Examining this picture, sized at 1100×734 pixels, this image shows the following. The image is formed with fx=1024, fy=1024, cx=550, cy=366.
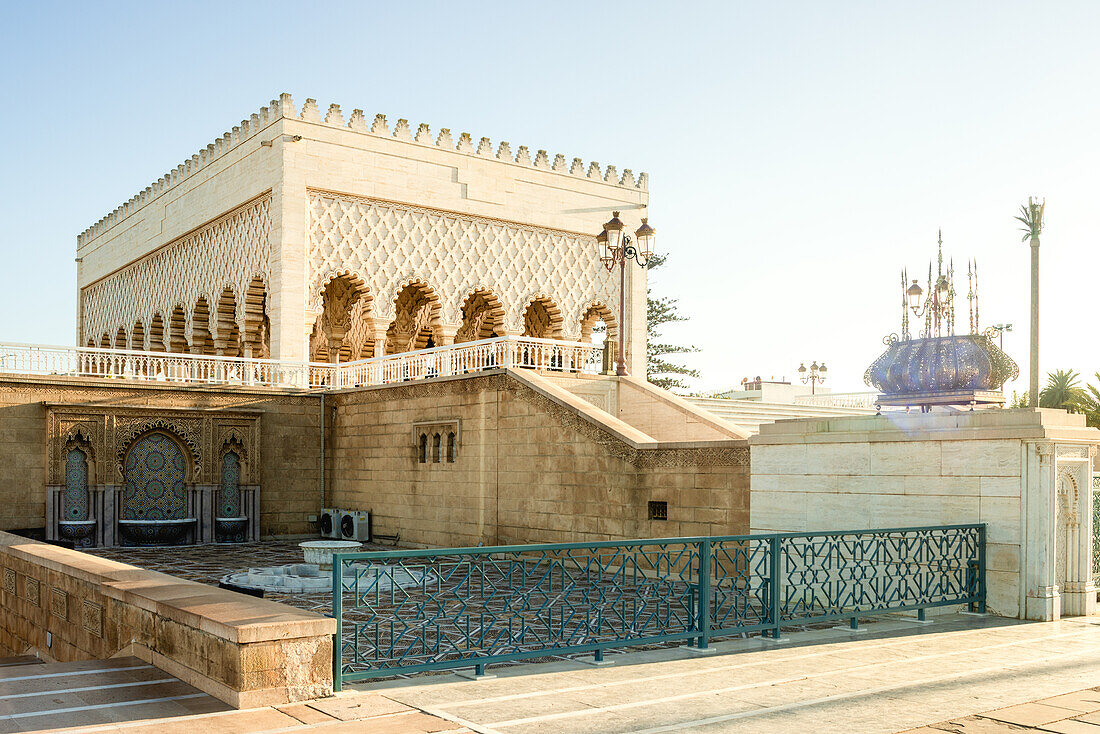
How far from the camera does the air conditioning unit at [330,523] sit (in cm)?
1838

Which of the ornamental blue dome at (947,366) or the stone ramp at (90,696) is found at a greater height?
the ornamental blue dome at (947,366)

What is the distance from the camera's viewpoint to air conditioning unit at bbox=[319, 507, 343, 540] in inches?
723

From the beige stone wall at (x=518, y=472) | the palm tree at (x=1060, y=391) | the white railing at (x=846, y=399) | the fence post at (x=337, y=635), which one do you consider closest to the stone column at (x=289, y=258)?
the beige stone wall at (x=518, y=472)

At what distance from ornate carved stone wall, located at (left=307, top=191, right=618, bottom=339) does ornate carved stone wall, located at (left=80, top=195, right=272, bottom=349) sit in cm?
142

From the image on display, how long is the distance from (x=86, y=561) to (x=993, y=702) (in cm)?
699

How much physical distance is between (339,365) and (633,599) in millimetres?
12626

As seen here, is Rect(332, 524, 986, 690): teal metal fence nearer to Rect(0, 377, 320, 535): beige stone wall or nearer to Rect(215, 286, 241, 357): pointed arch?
Rect(0, 377, 320, 535): beige stone wall

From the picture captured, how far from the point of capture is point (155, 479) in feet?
57.7

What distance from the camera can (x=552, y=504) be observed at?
530 inches

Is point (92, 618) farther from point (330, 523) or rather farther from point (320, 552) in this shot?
point (330, 523)

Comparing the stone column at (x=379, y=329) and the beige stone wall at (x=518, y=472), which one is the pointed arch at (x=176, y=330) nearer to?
the stone column at (x=379, y=329)

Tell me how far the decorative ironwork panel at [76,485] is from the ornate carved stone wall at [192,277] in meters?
6.26

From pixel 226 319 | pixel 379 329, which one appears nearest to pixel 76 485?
pixel 379 329

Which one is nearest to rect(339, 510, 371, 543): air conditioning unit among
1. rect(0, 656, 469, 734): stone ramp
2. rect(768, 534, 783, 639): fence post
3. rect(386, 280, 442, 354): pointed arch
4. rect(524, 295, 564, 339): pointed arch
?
rect(524, 295, 564, 339): pointed arch
